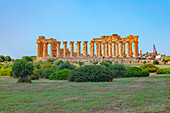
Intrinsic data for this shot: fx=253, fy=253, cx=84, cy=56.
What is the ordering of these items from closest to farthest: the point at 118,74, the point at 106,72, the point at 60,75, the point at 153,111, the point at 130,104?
the point at 153,111, the point at 130,104, the point at 106,72, the point at 60,75, the point at 118,74

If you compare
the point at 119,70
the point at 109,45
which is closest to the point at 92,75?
the point at 119,70

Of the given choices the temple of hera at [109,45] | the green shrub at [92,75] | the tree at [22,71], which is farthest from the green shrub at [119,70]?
the temple of hera at [109,45]

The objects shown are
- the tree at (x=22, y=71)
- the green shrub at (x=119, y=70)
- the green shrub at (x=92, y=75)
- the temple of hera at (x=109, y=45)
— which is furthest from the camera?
the temple of hera at (x=109, y=45)

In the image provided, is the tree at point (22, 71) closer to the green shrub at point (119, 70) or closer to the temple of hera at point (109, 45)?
the green shrub at point (119, 70)

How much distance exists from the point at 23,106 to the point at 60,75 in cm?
1638

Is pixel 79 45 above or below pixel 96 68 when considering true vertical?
above

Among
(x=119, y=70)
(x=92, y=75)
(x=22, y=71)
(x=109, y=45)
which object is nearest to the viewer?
(x=92, y=75)

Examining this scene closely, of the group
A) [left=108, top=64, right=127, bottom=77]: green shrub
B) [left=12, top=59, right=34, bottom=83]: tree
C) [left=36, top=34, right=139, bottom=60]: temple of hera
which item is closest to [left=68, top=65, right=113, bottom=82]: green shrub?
[left=12, top=59, right=34, bottom=83]: tree

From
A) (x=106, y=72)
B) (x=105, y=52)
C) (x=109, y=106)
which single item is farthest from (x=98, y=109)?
(x=105, y=52)

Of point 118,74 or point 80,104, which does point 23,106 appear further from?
point 118,74

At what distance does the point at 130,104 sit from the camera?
33.2 ft

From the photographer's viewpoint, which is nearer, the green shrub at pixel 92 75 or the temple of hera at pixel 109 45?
the green shrub at pixel 92 75

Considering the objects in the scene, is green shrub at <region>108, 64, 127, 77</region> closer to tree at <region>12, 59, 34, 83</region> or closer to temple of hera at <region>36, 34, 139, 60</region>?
tree at <region>12, 59, 34, 83</region>

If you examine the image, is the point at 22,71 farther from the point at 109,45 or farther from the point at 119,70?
the point at 109,45
